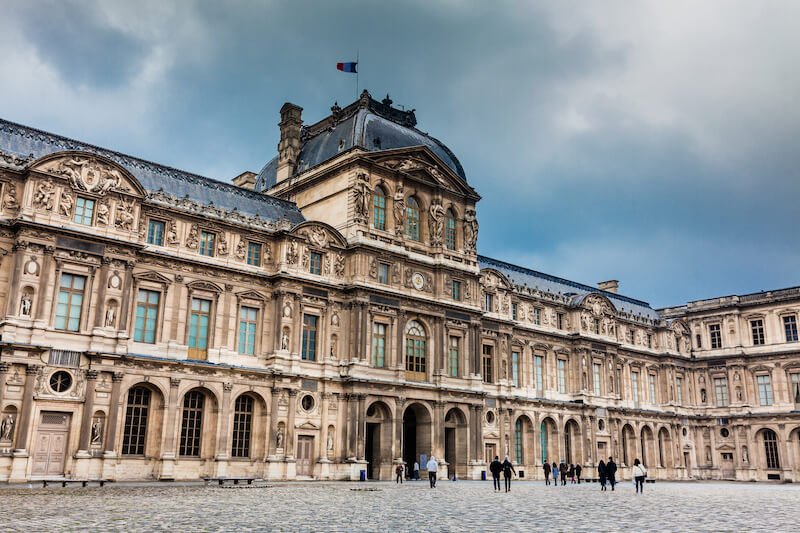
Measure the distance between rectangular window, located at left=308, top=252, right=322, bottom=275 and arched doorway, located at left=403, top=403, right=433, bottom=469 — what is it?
10295mm

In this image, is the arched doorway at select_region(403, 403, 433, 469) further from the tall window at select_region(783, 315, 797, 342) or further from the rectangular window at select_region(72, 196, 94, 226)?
the tall window at select_region(783, 315, 797, 342)

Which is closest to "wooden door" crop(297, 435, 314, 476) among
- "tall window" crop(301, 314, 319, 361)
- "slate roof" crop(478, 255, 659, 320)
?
"tall window" crop(301, 314, 319, 361)

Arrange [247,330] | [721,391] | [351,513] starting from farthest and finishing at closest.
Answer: [721,391] < [247,330] < [351,513]

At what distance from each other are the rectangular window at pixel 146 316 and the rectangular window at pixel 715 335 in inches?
2171

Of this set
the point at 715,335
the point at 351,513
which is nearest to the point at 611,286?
the point at 715,335

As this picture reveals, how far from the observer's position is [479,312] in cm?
4916

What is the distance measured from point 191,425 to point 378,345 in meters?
A: 12.1

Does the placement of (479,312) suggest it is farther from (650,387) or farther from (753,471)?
(753,471)

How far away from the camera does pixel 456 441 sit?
47.0m

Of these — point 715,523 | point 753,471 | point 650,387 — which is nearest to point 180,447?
point 715,523

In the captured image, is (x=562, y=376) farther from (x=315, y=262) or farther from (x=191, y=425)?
(x=191, y=425)

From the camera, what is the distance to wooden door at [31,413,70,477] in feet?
102

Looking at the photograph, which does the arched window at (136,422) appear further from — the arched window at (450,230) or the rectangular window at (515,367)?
the rectangular window at (515,367)

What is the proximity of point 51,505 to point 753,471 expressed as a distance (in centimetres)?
6208
